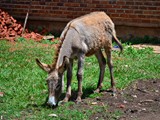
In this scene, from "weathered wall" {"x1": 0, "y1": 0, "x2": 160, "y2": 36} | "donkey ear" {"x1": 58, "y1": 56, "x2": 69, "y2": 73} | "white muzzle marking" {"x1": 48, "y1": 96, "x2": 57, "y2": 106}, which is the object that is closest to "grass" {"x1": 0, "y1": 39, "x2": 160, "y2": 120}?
"white muzzle marking" {"x1": 48, "y1": 96, "x2": 57, "y2": 106}

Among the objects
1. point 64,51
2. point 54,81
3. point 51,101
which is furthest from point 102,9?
point 51,101

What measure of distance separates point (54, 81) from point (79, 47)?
0.78 m

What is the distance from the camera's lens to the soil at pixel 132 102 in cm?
685

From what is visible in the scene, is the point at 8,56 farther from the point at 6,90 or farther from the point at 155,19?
the point at 155,19

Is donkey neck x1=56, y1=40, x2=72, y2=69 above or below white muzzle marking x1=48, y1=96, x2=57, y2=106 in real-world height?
above

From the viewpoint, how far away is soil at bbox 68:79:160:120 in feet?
22.5

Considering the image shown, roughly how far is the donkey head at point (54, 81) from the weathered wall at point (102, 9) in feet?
22.1

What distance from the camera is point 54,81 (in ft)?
23.4

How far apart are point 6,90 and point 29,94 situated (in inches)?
19.8

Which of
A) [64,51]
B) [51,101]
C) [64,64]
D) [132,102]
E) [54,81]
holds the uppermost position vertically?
[64,51]

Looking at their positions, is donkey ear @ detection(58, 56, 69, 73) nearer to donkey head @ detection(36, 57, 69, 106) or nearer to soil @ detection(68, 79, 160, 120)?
donkey head @ detection(36, 57, 69, 106)

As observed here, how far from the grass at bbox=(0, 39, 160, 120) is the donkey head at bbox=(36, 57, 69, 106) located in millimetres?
186

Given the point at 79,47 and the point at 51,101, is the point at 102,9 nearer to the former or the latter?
the point at 79,47

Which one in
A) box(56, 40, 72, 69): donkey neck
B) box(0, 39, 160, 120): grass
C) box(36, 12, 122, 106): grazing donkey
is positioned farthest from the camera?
box(56, 40, 72, 69): donkey neck
